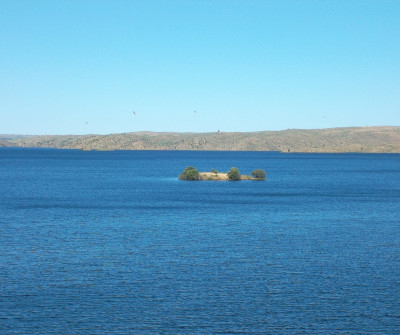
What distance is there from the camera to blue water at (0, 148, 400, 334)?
109 feet

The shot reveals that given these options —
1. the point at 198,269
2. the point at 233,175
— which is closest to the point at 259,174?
the point at 233,175

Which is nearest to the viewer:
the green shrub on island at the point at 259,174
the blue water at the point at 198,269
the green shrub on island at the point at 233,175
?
the blue water at the point at 198,269

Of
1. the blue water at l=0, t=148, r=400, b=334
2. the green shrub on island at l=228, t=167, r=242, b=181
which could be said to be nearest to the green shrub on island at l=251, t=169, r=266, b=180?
the green shrub on island at l=228, t=167, r=242, b=181

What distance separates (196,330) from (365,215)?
53507 mm

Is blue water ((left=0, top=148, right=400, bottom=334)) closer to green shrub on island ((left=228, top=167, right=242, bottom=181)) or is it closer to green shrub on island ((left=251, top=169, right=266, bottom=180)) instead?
green shrub on island ((left=228, top=167, right=242, bottom=181))

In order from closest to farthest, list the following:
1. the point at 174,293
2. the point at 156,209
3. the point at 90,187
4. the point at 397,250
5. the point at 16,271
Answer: the point at 174,293 < the point at 16,271 < the point at 397,250 < the point at 156,209 < the point at 90,187

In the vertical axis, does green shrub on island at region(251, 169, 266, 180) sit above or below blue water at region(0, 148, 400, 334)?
above

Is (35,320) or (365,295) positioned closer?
(35,320)

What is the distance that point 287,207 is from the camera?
86812mm

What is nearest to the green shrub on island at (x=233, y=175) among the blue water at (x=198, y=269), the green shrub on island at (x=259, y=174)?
the green shrub on island at (x=259, y=174)

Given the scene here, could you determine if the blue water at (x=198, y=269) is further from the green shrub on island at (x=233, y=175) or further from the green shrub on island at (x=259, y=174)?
the green shrub on island at (x=259, y=174)

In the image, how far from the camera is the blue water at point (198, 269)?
109 feet

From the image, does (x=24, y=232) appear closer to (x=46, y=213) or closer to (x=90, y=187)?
(x=46, y=213)

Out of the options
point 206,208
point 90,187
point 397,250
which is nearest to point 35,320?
point 397,250
